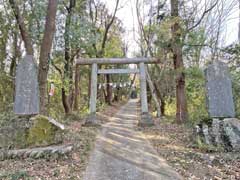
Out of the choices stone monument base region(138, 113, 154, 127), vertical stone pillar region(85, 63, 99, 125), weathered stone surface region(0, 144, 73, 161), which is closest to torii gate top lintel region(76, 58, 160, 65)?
vertical stone pillar region(85, 63, 99, 125)

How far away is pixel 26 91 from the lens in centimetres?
688

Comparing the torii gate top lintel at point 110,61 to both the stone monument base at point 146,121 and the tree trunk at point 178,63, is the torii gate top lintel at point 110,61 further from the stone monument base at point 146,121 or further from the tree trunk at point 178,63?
the stone monument base at point 146,121

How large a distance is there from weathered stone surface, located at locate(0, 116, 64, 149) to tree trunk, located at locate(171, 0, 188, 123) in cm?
541

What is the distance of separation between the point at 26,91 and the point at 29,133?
3.61ft

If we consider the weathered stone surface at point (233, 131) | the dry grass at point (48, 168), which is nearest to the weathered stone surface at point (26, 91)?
the dry grass at point (48, 168)

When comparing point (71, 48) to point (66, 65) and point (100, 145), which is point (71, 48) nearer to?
point (66, 65)

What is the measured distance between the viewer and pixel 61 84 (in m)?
12.3

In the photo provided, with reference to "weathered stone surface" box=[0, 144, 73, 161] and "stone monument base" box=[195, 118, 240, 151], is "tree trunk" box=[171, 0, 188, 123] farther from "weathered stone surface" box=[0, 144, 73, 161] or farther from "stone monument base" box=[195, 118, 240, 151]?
"weathered stone surface" box=[0, 144, 73, 161]

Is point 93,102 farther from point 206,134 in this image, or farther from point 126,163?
point 126,163

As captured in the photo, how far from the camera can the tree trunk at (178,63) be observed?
990 centimetres

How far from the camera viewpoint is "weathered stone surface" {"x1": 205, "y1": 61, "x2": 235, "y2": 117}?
274 inches

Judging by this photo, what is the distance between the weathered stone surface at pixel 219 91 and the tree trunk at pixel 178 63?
Answer: 2.75m

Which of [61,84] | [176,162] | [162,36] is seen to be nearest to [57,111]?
[61,84]

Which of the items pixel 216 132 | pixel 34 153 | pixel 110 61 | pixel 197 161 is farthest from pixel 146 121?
pixel 34 153
